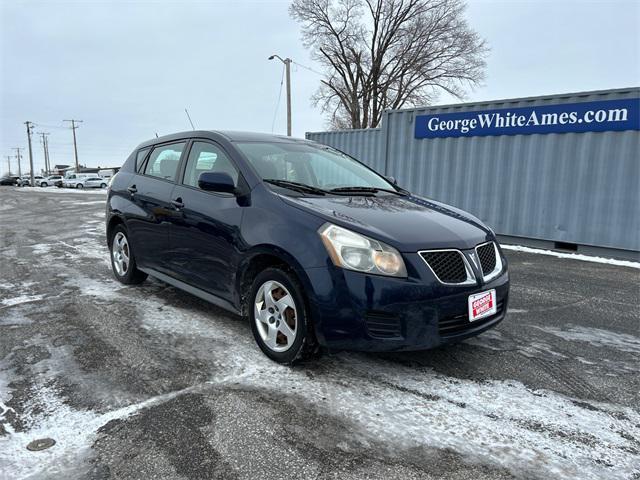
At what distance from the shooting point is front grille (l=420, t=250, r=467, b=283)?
2.92 m

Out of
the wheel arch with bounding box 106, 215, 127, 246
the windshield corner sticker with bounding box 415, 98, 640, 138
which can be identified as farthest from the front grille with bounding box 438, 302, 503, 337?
the windshield corner sticker with bounding box 415, 98, 640, 138

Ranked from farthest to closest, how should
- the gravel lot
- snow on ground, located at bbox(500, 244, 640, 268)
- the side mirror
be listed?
snow on ground, located at bbox(500, 244, 640, 268), the side mirror, the gravel lot

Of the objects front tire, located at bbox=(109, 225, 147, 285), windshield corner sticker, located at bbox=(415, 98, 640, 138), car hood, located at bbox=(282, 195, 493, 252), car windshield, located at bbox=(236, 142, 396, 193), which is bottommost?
front tire, located at bbox=(109, 225, 147, 285)

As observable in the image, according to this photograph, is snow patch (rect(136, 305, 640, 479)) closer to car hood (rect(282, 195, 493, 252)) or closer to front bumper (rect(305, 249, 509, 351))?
front bumper (rect(305, 249, 509, 351))

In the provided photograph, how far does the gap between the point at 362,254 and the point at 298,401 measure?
3.17ft

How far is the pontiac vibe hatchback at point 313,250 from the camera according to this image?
2857 mm

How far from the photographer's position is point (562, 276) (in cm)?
654

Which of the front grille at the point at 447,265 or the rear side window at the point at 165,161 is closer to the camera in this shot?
the front grille at the point at 447,265

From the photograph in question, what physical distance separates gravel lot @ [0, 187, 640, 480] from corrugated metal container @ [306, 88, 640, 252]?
13.4ft

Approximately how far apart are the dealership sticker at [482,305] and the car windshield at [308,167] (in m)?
1.47

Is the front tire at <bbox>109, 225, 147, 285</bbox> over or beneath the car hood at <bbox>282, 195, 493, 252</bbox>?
beneath

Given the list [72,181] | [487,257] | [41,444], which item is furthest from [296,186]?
[72,181]

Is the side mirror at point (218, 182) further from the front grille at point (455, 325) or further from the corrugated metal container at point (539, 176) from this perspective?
the corrugated metal container at point (539, 176)

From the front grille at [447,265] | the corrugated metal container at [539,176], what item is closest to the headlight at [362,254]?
the front grille at [447,265]
